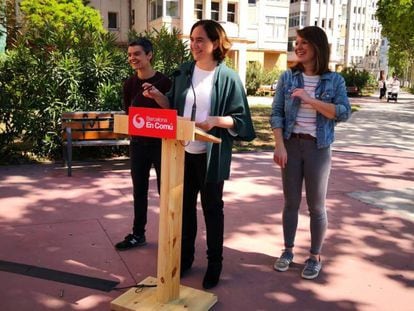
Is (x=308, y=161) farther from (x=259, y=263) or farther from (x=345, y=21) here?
(x=345, y=21)

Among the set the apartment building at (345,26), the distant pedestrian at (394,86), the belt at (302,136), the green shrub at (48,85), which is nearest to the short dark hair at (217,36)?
the belt at (302,136)

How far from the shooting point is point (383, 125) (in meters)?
15.2

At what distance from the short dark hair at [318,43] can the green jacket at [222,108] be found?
1.97 ft

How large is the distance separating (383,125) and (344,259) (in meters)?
12.1

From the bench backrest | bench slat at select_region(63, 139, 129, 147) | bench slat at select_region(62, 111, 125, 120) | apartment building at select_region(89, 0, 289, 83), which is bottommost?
bench slat at select_region(63, 139, 129, 147)

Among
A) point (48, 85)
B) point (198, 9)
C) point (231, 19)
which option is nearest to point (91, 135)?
point (48, 85)

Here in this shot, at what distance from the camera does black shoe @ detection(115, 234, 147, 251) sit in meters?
4.23

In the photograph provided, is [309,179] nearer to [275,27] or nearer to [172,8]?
[172,8]

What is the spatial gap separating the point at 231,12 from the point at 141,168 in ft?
114

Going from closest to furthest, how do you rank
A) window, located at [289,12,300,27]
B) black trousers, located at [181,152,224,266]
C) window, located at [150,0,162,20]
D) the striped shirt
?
black trousers, located at [181,152,224,266], the striped shirt, window, located at [150,0,162,20], window, located at [289,12,300,27]

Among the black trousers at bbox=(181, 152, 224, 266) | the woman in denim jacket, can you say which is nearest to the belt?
the woman in denim jacket

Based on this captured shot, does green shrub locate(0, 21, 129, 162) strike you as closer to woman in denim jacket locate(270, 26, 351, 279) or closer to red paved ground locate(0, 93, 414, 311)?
red paved ground locate(0, 93, 414, 311)

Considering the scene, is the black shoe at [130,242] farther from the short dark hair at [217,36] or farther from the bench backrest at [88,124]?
the bench backrest at [88,124]

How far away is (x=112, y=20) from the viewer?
41.5m
